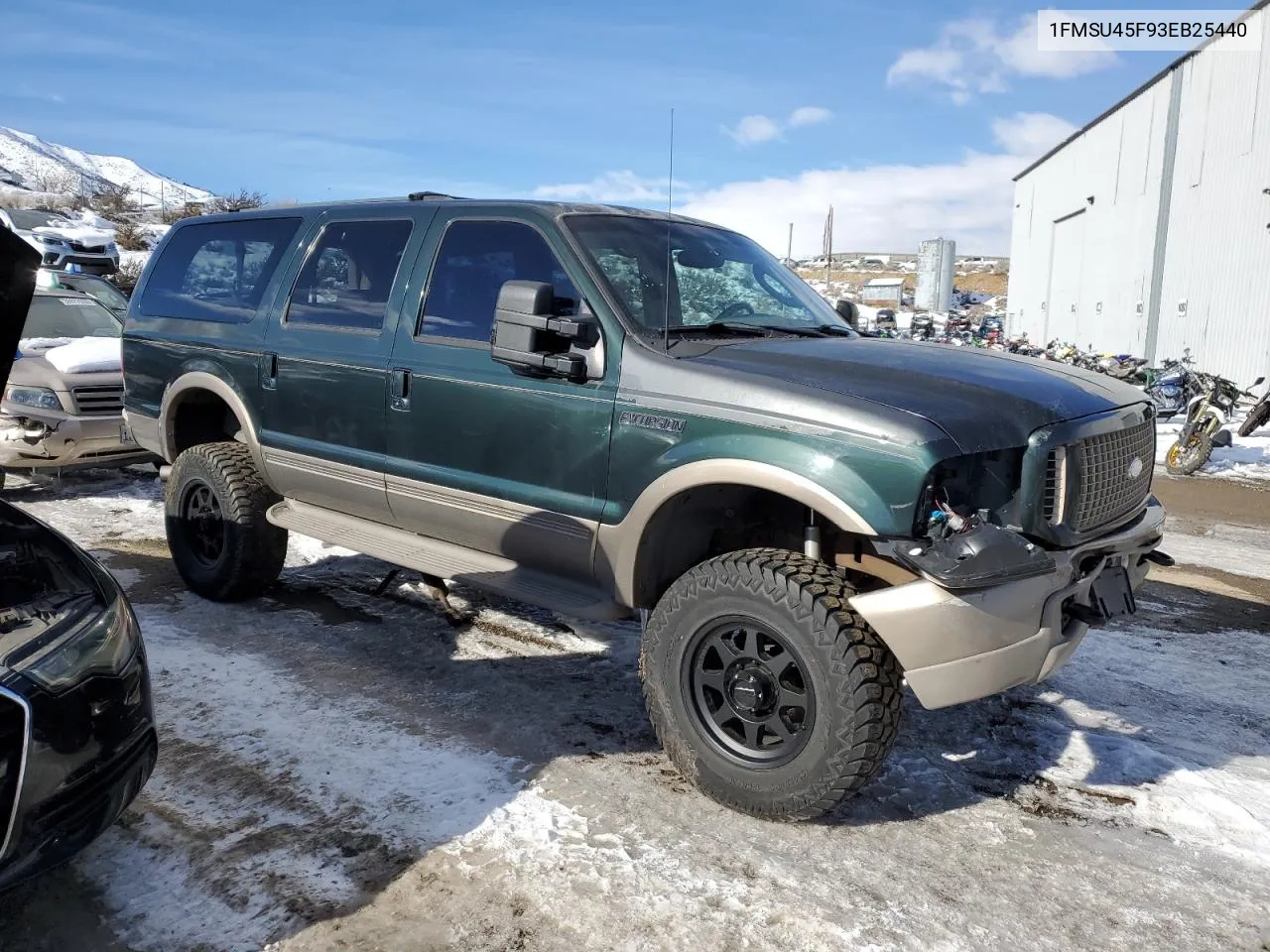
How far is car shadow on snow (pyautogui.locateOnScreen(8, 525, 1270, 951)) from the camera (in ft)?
9.13

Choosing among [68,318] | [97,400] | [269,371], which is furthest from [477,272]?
[68,318]

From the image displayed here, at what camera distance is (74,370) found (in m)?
7.33

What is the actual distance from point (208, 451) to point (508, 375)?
89.9 inches

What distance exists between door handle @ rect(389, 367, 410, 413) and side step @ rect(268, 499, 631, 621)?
60 cm

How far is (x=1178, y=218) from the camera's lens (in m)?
20.2

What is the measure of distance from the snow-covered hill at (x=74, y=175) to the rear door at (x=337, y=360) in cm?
3936

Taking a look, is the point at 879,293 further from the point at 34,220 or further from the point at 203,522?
the point at 203,522

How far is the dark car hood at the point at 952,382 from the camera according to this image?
113 inches

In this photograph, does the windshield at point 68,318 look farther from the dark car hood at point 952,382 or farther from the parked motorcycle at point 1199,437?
the parked motorcycle at point 1199,437

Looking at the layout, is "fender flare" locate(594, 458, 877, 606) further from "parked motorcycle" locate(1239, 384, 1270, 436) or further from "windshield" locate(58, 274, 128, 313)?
"parked motorcycle" locate(1239, 384, 1270, 436)

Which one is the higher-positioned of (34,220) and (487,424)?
(34,220)

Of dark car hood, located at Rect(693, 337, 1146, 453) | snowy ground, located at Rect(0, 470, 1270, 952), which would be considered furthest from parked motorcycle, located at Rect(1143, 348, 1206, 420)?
dark car hood, located at Rect(693, 337, 1146, 453)

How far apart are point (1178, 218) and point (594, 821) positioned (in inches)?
858

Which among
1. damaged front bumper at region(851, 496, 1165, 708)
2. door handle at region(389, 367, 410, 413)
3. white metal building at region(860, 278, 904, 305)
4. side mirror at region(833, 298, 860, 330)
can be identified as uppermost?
white metal building at region(860, 278, 904, 305)
